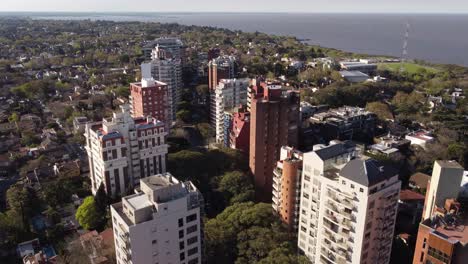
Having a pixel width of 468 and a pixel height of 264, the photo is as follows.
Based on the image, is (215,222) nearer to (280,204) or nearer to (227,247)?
(227,247)

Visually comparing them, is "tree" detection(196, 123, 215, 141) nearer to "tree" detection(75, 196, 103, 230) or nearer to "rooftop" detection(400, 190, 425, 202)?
"tree" detection(75, 196, 103, 230)

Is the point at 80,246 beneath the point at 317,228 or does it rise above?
beneath

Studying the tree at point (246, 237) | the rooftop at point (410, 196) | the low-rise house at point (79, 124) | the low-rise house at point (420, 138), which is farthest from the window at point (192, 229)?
the low-rise house at point (420, 138)

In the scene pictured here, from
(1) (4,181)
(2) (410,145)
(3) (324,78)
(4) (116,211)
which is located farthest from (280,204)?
(3) (324,78)

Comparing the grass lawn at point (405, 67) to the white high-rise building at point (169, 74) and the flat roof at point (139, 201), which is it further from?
the flat roof at point (139, 201)

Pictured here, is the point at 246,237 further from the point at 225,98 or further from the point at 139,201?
the point at 225,98

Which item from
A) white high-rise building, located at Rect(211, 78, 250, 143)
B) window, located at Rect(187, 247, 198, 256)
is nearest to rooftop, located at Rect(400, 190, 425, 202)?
window, located at Rect(187, 247, 198, 256)

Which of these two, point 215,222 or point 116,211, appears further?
point 215,222
